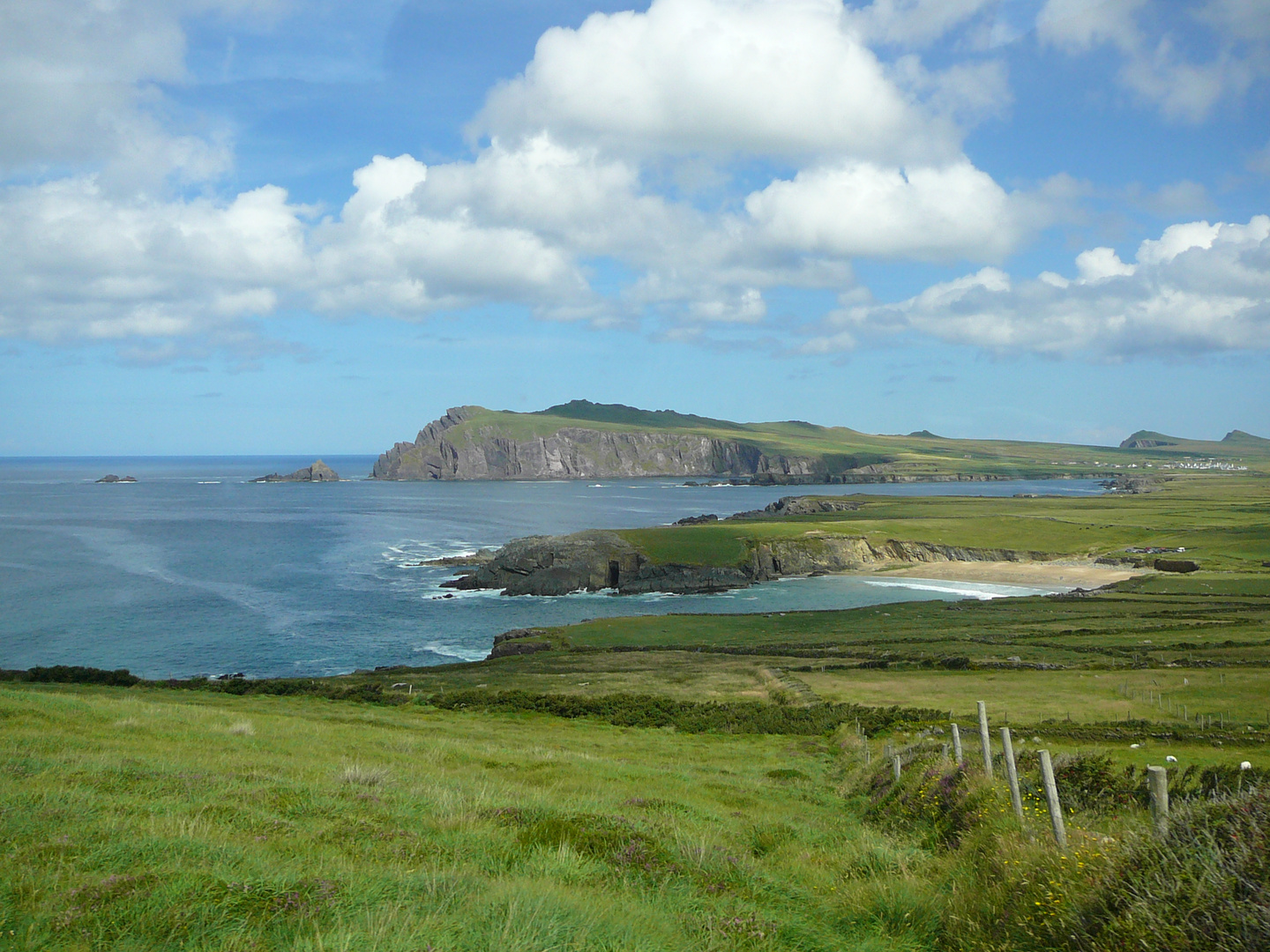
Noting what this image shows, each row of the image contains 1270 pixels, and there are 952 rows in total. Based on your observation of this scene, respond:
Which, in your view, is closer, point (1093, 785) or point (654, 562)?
point (1093, 785)

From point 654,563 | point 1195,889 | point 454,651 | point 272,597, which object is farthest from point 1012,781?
point 654,563

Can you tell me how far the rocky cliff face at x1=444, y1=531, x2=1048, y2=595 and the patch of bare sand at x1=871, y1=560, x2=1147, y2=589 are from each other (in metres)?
3.22

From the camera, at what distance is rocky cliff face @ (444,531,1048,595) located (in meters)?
91.1

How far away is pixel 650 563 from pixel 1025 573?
4624 centimetres

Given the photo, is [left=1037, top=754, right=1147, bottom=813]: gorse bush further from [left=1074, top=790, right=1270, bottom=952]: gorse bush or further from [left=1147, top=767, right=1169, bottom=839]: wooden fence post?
[left=1074, top=790, right=1270, bottom=952]: gorse bush

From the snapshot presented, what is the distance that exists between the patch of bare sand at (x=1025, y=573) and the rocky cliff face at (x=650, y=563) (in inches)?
127

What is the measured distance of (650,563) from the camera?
96500mm

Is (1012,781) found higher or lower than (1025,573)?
higher

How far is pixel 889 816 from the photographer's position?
46.9 ft

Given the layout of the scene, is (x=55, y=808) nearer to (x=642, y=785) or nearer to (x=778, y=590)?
(x=642, y=785)

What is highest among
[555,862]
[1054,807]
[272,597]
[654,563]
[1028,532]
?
[1054,807]

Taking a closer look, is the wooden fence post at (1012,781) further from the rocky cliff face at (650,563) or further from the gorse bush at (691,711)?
the rocky cliff face at (650,563)

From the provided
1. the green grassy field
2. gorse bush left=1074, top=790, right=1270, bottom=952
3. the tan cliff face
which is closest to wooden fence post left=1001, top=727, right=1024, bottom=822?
gorse bush left=1074, top=790, right=1270, bottom=952

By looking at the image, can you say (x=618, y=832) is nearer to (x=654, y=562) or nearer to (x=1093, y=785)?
(x=1093, y=785)
